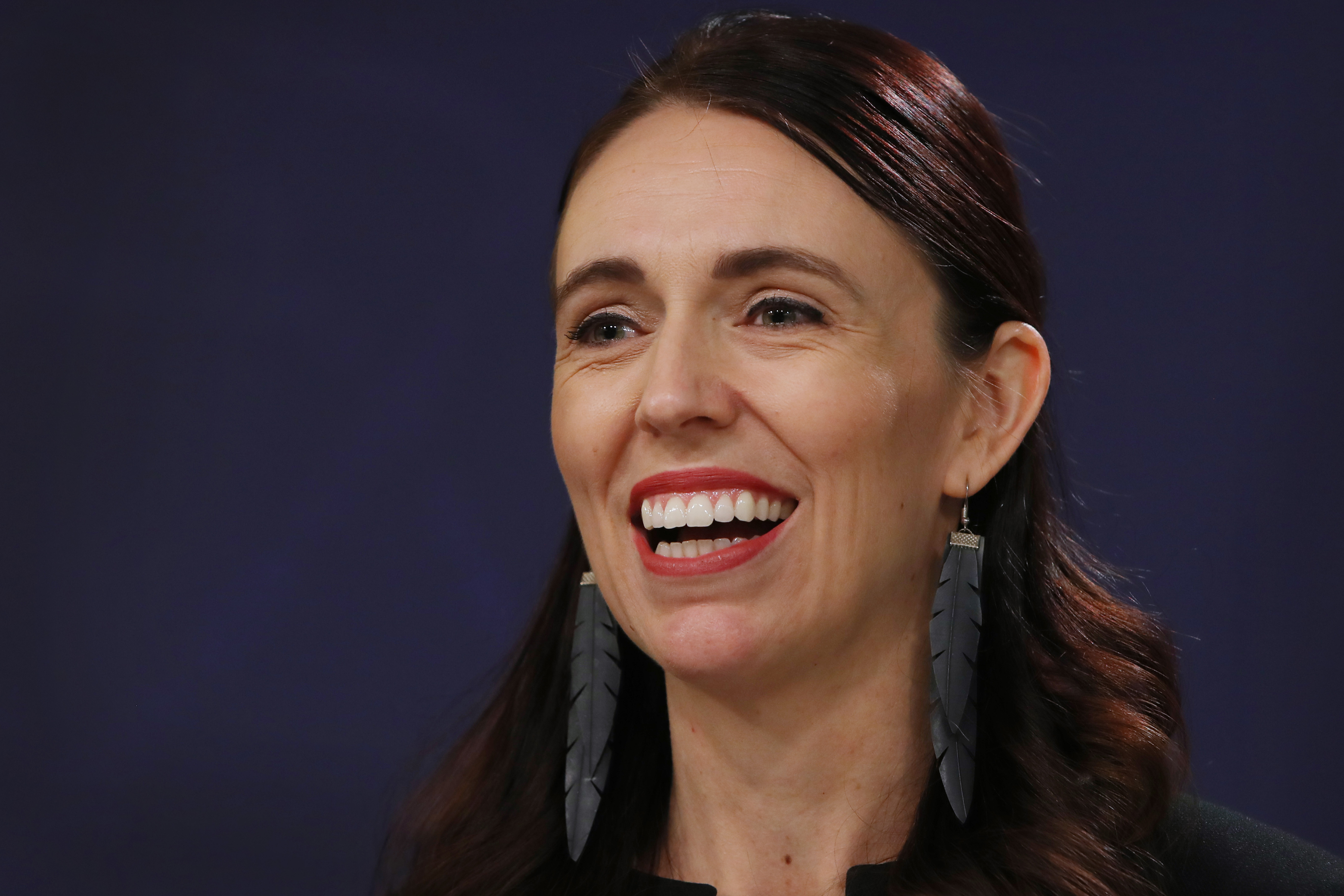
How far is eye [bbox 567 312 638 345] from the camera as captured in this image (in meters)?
2.16

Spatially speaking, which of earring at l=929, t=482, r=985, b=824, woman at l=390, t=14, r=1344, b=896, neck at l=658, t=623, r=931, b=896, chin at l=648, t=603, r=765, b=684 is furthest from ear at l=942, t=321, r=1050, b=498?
chin at l=648, t=603, r=765, b=684

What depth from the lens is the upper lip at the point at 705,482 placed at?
78.3 inches

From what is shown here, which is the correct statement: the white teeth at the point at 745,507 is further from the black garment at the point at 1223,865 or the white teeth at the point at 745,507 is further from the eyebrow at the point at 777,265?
the black garment at the point at 1223,865

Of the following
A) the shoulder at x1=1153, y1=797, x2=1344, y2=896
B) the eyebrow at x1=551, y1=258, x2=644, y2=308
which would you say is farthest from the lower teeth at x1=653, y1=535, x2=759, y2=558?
the shoulder at x1=1153, y1=797, x2=1344, y2=896

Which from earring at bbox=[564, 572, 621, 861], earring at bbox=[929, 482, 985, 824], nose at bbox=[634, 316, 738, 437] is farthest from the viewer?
earring at bbox=[564, 572, 621, 861]

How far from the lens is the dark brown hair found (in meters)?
2.05

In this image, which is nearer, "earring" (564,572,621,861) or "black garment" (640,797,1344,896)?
"black garment" (640,797,1344,896)

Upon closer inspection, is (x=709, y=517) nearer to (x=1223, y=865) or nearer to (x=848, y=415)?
→ (x=848, y=415)

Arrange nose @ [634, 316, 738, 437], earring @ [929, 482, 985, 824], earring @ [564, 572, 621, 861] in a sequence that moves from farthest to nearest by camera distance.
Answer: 1. earring @ [564, 572, 621, 861]
2. earring @ [929, 482, 985, 824]
3. nose @ [634, 316, 738, 437]

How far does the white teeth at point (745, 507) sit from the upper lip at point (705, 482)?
0.04 ft

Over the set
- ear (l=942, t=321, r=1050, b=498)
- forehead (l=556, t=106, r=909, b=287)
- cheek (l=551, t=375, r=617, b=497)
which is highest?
forehead (l=556, t=106, r=909, b=287)

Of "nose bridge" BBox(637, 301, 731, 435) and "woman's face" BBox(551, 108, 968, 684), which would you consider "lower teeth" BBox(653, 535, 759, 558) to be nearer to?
"woman's face" BBox(551, 108, 968, 684)

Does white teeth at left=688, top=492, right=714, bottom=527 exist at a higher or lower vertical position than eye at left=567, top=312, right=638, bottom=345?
lower

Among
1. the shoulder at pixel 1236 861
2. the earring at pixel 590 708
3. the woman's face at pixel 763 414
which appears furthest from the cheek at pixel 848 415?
the shoulder at pixel 1236 861
